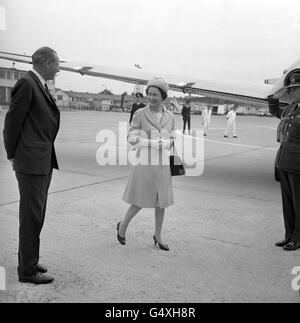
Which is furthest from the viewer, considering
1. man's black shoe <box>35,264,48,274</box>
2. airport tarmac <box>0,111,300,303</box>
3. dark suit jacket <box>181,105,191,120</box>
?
dark suit jacket <box>181,105,191,120</box>

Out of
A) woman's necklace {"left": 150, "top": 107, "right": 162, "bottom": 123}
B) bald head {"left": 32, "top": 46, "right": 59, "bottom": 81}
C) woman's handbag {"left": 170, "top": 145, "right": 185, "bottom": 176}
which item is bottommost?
woman's handbag {"left": 170, "top": 145, "right": 185, "bottom": 176}

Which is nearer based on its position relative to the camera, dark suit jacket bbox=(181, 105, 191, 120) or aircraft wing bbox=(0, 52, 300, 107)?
aircraft wing bbox=(0, 52, 300, 107)

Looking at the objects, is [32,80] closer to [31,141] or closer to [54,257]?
[31,141]

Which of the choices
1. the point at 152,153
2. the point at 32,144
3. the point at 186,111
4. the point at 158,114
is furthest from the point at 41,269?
the point at 186,111

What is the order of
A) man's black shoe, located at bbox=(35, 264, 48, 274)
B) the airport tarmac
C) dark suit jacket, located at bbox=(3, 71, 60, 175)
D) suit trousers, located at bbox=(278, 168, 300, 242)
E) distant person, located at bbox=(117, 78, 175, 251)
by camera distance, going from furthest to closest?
suit trousers, located at bbox=(278, 168, 300, 242)
distant person, located at bbox=(117, 78, 175, 251)
man's black shoe, located at bbox=(35, 264, 48, 274)
the airport tarmac
dark suit jacket, located at bbox=(3, 71, 60, 175)

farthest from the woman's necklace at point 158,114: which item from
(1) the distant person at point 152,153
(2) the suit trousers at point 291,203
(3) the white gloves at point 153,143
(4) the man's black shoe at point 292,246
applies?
(4) the man's black shoe at point 292,246

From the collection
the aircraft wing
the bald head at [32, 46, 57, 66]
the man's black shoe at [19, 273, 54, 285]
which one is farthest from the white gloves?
the aircraft wing

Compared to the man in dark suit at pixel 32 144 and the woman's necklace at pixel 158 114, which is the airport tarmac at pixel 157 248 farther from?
the woman's necklace at pixel 158 114

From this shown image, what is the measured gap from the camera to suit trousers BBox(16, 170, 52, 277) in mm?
3727

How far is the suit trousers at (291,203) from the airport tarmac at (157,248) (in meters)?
0.26

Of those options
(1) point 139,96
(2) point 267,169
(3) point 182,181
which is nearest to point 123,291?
(3) point 182,181

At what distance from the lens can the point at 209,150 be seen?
587 inches

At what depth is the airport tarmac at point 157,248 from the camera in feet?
12.1

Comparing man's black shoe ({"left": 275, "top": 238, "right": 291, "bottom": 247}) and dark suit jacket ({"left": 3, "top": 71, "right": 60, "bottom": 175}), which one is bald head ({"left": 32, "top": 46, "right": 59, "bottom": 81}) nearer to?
dark suit jacket ({"left": 3, "top": 71, "right": 60, "bottom": 175})
